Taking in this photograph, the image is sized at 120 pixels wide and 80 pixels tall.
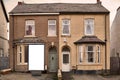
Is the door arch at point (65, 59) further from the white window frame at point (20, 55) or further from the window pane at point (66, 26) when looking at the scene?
the white window frame at point (20, 55)

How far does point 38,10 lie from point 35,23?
1658 mm

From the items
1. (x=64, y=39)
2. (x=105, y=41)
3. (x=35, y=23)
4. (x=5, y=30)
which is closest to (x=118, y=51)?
(x=105, y=41)

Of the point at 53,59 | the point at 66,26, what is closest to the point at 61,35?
the point at 66,26

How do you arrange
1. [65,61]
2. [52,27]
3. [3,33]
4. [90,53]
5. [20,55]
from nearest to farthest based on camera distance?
[90,53]
[20,55]
[52,27]
[65,61]
[3,33]

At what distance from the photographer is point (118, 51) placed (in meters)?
48.3

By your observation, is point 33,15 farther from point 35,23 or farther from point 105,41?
point 105,41

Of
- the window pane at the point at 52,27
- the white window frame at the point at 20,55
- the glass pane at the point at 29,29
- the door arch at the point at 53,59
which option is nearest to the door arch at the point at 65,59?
the door arch at the point at 53,59

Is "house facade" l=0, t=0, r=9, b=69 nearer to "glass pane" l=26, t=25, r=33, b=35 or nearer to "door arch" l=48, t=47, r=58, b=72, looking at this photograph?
"glass pane" l=26, t=25, r=33, b=35

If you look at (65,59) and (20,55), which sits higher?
(20,55)

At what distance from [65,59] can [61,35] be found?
3.05 m

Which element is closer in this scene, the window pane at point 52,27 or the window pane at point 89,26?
the window pane at point 89,26

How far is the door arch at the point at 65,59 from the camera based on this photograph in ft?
138

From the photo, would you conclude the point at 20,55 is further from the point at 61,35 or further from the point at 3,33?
the point at 3,33

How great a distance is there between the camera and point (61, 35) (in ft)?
137
